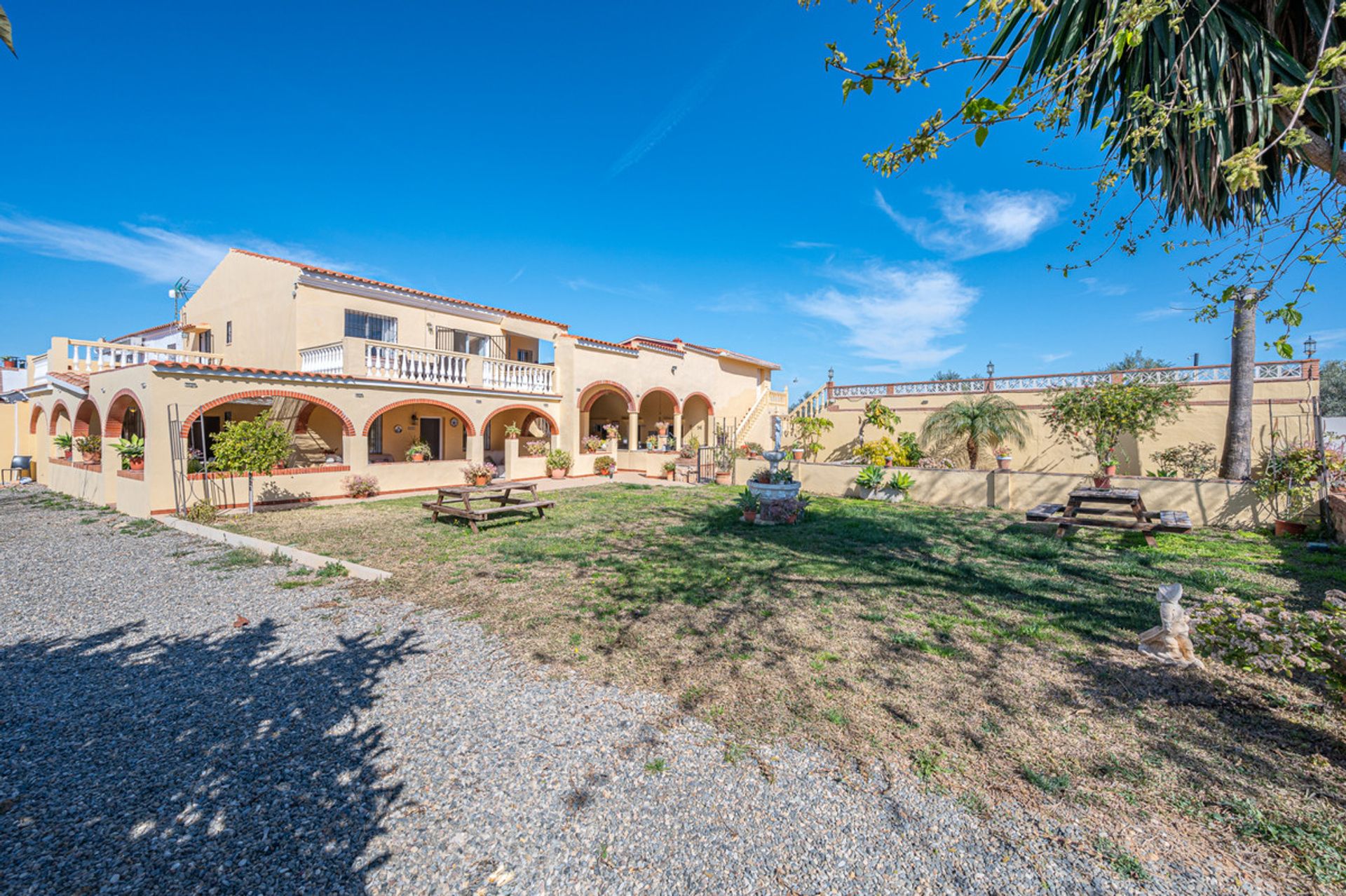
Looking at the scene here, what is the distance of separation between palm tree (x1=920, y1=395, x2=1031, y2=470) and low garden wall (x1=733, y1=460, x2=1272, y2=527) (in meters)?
4.66

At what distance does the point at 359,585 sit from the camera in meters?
6.91

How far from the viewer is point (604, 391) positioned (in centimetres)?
2234

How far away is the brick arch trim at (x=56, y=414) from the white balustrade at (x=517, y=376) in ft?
39.0

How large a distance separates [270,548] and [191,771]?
273 inches

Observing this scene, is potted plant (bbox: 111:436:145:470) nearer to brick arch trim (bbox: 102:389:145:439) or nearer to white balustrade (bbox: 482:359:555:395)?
brick arch trim (bbox: 102:389:145:439)

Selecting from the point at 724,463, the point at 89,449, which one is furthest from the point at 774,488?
the point at 89,449

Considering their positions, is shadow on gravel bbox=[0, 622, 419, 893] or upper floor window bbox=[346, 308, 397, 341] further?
upper floor window bbox=[346, 308, 397, 341]

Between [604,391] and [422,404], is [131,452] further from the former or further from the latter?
[604,391]

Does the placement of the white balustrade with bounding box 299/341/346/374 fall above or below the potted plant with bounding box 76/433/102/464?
above

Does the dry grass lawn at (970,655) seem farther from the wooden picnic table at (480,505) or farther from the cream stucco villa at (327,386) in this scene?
the cream stucco villa at (327,386)

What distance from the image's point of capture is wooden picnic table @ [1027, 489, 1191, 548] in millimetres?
9133

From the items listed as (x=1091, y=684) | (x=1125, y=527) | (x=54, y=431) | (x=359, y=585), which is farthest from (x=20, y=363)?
(x=1125, y=527)

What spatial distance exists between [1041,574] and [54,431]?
28.5m

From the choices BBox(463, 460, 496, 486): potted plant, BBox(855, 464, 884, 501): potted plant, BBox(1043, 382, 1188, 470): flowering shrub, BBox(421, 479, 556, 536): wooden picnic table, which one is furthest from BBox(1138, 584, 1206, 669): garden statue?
BBox(463, 460, 496, 486): potted plant
